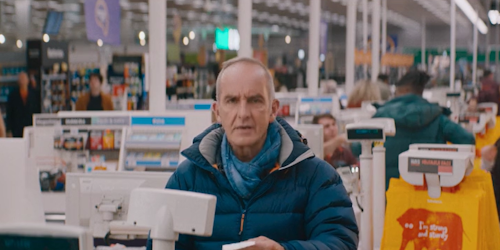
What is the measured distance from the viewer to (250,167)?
2547 mm

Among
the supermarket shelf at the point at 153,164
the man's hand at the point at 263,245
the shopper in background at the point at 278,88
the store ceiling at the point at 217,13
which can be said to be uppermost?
the store ceiling at the point at 217,13

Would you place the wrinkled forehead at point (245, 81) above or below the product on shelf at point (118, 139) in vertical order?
above

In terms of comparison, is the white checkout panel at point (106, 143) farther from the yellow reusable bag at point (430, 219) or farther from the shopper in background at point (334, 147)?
the yellow reusable bag at point (430, 219)

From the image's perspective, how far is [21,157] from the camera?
14.4 feet

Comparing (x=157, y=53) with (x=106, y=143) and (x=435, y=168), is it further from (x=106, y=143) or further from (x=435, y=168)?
(x=435, y=168)

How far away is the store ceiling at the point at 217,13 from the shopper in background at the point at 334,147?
17003 mm

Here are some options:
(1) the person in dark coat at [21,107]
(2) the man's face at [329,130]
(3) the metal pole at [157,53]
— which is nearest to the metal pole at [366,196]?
(2) the man's face at [329,130]

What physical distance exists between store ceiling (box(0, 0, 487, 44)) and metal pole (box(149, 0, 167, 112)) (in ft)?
55.6

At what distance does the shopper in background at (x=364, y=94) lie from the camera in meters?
9.59

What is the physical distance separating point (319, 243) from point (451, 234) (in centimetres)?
159

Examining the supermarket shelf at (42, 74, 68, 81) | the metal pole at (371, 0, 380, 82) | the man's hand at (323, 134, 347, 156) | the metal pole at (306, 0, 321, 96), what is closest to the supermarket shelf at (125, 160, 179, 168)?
the man's hand at (323, 134, 347, 156)

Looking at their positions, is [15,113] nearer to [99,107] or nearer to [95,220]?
[99,107]

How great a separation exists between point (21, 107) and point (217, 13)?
63.7 ft

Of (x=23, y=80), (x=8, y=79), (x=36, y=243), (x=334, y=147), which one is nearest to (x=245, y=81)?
(x=36, y=243)
